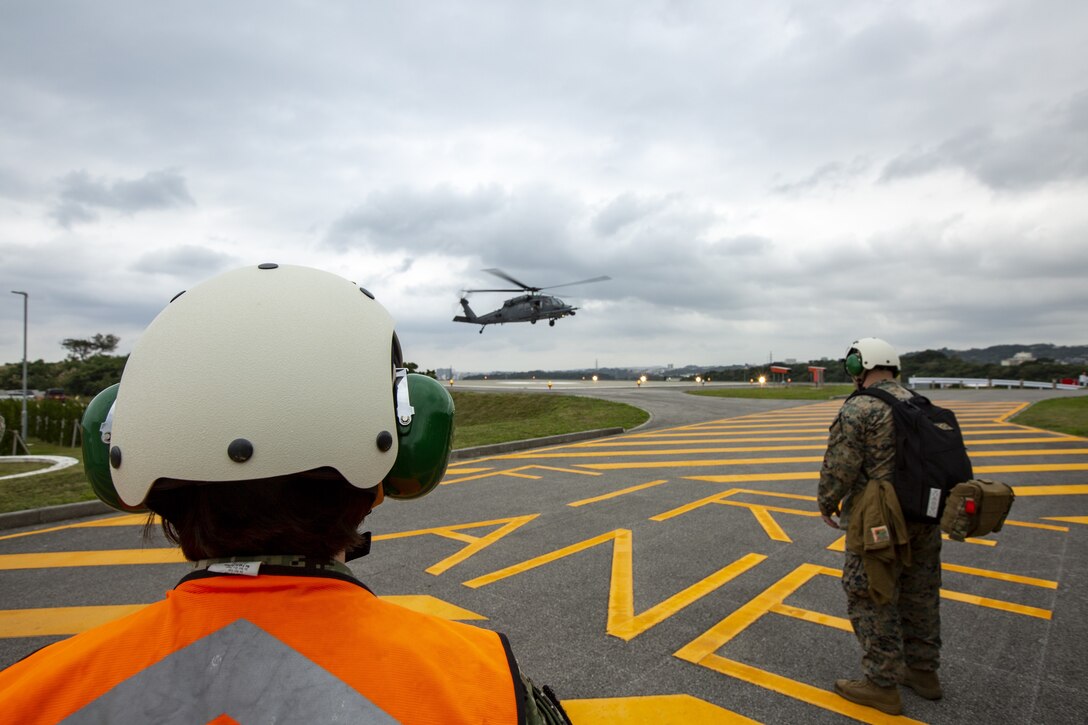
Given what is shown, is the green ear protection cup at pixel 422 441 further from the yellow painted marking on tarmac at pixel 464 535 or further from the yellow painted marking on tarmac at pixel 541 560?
the yellow painted marking on tarmac at pixel 464 535

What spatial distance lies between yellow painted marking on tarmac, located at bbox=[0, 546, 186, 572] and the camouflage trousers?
576 cm

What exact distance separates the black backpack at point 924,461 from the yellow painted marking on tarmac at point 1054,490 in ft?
21.7

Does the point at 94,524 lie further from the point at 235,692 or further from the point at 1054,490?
the point at 1054,490

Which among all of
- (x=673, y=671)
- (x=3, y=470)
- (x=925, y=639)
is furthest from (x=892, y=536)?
(x=3, y=470)

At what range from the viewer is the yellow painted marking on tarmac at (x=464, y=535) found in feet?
18.2

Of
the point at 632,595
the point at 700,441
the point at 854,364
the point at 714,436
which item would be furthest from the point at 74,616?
the point at 714,436

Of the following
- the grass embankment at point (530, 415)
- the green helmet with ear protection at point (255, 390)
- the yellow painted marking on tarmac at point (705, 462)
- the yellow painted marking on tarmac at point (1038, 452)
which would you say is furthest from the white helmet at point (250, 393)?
the yellow painted marking on tarmac at point (1038, 452)

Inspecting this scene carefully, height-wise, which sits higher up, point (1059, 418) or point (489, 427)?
point (1059, 418)

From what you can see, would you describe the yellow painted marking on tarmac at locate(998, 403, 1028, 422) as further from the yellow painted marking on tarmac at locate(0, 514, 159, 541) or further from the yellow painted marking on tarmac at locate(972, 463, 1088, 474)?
the yellow painted marking on tarmac at locate(0, 514, 159, 541)

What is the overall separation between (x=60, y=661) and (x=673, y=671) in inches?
132

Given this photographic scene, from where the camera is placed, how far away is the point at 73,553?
5926 millimetres

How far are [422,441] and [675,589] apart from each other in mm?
4016

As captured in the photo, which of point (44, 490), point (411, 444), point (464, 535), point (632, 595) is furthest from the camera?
point (44, 490)

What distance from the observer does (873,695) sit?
10.7 feet
